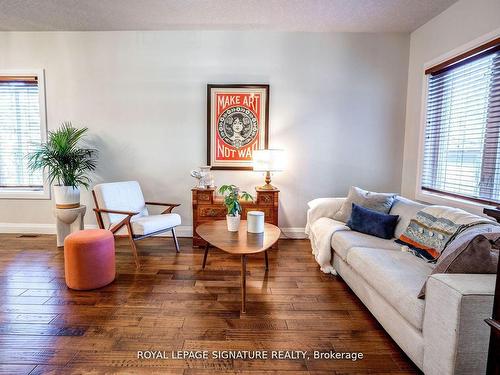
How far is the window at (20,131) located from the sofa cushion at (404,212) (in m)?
4.58

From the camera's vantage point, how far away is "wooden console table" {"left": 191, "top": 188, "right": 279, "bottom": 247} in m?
3.62

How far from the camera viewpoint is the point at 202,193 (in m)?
3.62

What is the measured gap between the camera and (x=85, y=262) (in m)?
2.49

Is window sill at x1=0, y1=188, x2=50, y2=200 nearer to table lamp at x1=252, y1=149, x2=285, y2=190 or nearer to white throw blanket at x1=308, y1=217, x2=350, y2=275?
table lamp at x1=252, y1=149, x2=285, y2=190

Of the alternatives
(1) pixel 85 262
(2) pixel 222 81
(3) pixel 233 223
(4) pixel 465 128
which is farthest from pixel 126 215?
(4) pixel 465 128

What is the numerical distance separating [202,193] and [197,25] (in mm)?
2136

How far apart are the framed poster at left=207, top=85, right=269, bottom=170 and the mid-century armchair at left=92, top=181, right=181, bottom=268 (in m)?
1.07

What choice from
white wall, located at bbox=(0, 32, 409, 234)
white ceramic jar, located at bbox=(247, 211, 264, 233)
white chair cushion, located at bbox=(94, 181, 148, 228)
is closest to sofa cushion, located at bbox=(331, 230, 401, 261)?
white ceramic jar, located at bbox=(247, 211, 264, 233)

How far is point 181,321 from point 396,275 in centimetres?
153

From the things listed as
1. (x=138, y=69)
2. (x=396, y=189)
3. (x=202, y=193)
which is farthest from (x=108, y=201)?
(x=396, y=189)

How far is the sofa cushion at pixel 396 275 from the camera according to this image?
1.63 metres

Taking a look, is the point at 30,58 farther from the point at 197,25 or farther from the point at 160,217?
the point at 160,217

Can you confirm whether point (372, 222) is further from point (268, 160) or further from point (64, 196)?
point (64, 196)

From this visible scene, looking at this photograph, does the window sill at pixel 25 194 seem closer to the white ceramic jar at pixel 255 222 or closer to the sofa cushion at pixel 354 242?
the white ceramic jar at pixel 255 222
